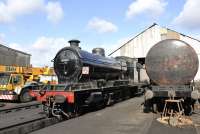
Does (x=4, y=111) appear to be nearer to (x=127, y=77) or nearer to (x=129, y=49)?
(x=127, y=77)

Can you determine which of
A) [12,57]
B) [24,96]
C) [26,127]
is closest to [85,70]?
[26,127]

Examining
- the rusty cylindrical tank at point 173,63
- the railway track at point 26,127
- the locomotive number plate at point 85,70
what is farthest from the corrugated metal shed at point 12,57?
the rusty cylindrical tank at point 173,63

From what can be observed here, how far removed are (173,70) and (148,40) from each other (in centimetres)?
2270

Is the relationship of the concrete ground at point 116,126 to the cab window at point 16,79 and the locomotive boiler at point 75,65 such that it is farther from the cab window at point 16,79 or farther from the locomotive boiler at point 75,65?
the cab window at point 16,79

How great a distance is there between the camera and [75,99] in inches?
518

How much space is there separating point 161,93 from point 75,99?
369 centimetres

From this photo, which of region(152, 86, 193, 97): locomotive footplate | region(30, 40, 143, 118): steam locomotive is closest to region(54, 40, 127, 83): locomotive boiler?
region(30, 40, 143, 118): steam locomotive

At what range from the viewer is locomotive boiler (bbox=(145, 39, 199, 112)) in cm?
1308

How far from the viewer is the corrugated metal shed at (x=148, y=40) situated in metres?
34.8

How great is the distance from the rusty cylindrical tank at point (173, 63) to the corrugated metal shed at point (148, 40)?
2183cm

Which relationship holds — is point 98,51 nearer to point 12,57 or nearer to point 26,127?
point 26,127

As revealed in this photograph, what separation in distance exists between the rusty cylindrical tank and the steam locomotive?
3.13m

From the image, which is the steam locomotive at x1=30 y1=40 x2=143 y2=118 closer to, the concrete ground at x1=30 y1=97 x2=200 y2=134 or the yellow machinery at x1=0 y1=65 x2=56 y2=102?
the concrete ground at x1=30 y1=97 x2=200 y2=134

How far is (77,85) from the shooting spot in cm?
1345
